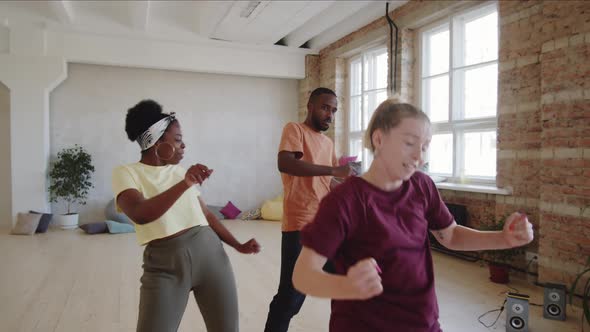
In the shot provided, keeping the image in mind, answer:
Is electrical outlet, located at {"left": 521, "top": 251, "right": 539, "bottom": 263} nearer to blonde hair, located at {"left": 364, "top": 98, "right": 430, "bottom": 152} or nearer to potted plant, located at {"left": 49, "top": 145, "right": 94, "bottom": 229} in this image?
blonde hair, located at {"left": 364, "top": 98, "right": 430, "bottom": 152}

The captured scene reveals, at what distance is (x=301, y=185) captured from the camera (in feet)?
7.46

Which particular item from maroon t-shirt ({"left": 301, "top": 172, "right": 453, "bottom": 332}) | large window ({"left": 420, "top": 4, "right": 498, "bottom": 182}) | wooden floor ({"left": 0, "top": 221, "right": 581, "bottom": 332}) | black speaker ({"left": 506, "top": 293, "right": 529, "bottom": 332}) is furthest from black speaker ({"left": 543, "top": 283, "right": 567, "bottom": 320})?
maroon t-shirt ({"left": 301, "top": 172, "right": 453, "bottom": 332})

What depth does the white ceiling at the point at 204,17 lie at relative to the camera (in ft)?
20.9

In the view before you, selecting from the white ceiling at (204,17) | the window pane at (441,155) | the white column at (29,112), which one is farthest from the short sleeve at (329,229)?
the white column at (29,112)

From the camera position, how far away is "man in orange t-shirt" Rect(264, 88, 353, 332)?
222 cm

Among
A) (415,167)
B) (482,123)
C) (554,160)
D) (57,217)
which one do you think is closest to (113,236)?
(57,217)

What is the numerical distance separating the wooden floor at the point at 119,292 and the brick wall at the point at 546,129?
629mm

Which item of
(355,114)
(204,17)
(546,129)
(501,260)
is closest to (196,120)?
(204,17)

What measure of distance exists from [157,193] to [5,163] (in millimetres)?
7511

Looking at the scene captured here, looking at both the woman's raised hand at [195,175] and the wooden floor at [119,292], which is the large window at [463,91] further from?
the woman's raised hand at [195,175]

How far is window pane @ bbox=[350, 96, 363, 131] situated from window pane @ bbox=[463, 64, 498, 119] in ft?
8.93

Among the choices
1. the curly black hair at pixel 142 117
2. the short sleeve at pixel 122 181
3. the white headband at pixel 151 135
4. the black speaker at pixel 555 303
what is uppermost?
the curly black hair at pixel 142 117

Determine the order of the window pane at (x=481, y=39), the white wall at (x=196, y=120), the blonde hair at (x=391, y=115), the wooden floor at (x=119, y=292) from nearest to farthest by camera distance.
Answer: the blonde hair at (x=391, y=115) < the wooden floor at (x=119, y=292) < the window pane at (x=481, y=39) < the white wall at (x=196, y=120)

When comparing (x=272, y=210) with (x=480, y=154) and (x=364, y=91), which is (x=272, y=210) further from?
(x=480, y=154)
